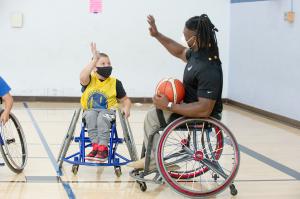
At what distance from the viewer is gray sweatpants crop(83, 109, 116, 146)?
12.8 feet

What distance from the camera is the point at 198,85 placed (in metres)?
3.49

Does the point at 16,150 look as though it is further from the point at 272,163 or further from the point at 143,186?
the point at 272,163

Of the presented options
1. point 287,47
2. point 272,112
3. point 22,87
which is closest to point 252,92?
point 272,112

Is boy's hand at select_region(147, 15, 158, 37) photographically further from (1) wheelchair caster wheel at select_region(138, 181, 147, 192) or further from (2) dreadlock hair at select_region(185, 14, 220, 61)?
(1) wheelchair caster wheel at select_region(138, 181, 147, 192)

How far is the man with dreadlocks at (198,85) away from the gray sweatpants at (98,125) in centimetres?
35

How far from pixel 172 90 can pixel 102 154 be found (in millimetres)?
699

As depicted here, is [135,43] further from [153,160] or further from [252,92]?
[153,160]

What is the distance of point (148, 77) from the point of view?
821 centimetres

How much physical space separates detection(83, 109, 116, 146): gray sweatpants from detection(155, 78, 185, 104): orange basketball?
0.55 m

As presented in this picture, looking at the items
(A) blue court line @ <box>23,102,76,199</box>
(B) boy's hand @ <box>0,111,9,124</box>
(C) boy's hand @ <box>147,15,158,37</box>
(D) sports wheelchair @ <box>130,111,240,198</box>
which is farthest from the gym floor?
(C) boy's hand @ <box>147,15,158,37</box>

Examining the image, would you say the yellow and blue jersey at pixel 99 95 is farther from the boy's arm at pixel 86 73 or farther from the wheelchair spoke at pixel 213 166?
the wheelchair spoke at pixel 213 166

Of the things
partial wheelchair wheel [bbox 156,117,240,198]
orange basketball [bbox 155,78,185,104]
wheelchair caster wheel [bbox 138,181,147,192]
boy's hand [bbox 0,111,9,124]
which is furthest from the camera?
boy's hand [bbox 0,111,9,124]

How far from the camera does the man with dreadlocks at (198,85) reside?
3.41 m

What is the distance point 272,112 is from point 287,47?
858mm
